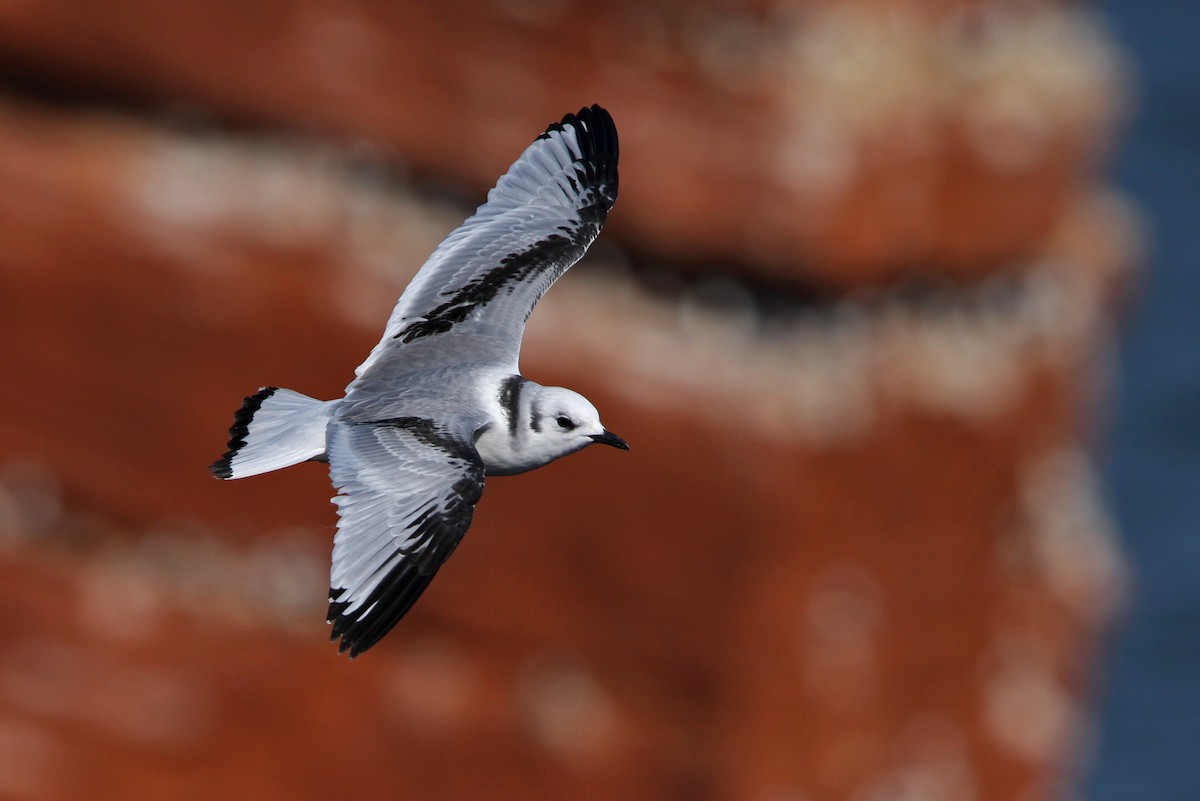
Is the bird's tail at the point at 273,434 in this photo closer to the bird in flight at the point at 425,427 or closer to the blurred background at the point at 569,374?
the bird in flight at the point at 425,427

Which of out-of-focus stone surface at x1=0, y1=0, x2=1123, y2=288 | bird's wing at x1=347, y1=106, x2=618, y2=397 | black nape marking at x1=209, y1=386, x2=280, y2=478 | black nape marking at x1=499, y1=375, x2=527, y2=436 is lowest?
black nape marking at x1=209, y1=386, x2=280, y2=478

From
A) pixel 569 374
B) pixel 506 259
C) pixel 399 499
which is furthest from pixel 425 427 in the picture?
pixel 569 374

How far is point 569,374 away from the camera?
5680 millimetres

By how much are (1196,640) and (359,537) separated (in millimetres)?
9570

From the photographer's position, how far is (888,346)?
6016 mm

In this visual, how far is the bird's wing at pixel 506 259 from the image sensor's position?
9.03 ft

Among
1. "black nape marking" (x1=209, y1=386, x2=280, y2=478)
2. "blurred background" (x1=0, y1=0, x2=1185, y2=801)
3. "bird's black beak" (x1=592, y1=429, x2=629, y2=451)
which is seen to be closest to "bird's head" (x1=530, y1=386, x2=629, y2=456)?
"bird's black beak" (x1=592, y1=429, x2=629, y2=451)

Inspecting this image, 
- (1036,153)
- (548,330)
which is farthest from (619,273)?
(1036,153)

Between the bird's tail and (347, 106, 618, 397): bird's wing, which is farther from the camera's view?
(347, 106, 618, 397): bird's wing

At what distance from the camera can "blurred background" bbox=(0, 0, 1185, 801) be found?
5.34 metres

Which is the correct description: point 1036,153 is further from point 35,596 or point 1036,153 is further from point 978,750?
point 35,596

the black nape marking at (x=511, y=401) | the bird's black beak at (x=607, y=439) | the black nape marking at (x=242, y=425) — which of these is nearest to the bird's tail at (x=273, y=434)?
the black nape marking at (x=242, y=425)

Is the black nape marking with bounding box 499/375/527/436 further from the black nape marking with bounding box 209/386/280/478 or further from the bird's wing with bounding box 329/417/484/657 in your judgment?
the black nape marking with bounding box 209/386/280/478

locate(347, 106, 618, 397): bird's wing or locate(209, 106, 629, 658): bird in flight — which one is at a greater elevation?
locate(347, 106, 618, 397): bird's wing
